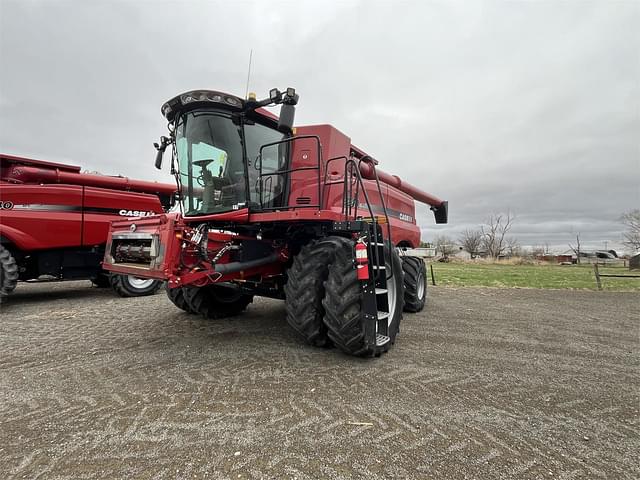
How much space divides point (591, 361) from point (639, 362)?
1.88ft

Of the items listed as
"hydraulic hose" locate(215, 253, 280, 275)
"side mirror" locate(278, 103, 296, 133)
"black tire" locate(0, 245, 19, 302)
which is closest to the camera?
"side mirror" locate(278, 103, 296, 133)

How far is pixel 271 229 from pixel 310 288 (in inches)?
45.7

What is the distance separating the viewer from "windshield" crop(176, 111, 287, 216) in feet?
12.9

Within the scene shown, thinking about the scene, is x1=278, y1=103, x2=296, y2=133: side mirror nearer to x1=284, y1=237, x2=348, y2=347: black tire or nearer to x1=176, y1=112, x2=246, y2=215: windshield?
x1=176, y1=112, x2=246, y2=215: windshield

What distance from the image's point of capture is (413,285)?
6.35 metres

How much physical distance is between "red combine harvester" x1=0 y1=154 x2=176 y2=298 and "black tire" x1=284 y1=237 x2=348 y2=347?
4557mm

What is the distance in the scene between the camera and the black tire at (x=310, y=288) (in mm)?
3393

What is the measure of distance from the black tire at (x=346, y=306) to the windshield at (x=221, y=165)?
1.31 metres

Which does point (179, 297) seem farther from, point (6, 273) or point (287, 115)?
point (6, 273)

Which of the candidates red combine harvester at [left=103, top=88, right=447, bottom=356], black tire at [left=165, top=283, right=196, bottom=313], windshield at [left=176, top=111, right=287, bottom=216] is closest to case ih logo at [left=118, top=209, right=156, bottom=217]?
black tire at [left=165, top=283, right=196, bottom=313]

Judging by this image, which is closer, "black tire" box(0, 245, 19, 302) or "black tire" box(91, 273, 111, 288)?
"black tire" box(0, 245, 19, 302)

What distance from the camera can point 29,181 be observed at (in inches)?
277

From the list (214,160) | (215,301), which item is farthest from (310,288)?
(215,301)

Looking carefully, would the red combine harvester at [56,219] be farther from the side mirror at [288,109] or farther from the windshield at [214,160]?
the side mirror at [288,109]
